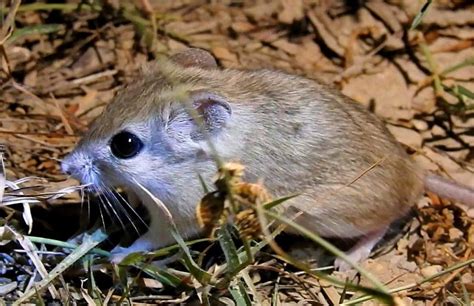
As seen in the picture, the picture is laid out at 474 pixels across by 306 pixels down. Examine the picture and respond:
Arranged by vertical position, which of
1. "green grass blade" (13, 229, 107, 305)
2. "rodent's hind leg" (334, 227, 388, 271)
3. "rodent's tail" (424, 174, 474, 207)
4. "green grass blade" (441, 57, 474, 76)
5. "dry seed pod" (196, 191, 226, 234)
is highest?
"dry seed pod" (196, 191, 226, 234)

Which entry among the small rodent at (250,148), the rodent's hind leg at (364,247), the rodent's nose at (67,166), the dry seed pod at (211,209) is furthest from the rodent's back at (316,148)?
the dry seed pod at (211,209)

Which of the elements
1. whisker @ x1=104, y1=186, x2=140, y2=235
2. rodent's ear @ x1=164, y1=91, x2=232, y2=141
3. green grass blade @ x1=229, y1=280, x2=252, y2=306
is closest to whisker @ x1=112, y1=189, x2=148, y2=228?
whisker @ x1=104, y1=186, x2=140, y2=235

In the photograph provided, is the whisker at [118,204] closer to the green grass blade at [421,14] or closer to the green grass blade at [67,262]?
the green grass blade at [67,262]

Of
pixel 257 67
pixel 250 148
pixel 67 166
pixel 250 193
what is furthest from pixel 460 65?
pixel 250 193

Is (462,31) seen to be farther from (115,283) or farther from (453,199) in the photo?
(115,283)

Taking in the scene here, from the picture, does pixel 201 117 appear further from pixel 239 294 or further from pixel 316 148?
pixel 239 294

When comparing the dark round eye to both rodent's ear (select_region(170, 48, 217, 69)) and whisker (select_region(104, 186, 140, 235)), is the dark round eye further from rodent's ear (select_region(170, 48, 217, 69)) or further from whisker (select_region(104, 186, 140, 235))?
rodent's ear (select_region(170, 48, 217, 69))

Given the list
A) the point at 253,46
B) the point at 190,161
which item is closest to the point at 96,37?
the point at 253,46

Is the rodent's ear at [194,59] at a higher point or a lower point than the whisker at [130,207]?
higher
